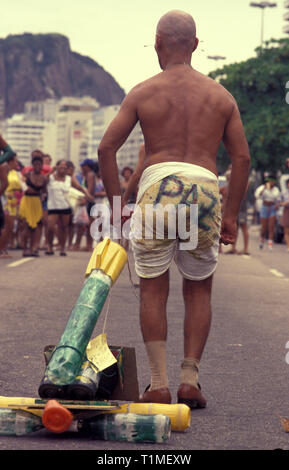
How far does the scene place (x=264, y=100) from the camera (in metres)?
60.4

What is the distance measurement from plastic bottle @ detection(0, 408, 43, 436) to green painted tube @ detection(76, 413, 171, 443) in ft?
0.64

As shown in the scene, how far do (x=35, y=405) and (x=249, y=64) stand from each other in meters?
→ 57.7

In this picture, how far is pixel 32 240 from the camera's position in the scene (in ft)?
65.3

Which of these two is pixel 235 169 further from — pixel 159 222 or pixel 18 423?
pixel 18 423

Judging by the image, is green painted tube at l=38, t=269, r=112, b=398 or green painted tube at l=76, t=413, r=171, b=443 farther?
green painted tube at l=38, t=269, r=112, b=398

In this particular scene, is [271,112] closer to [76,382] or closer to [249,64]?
[249,64]

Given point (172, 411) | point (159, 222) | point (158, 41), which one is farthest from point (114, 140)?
point (172, 411)

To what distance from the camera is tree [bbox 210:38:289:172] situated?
2248 inches

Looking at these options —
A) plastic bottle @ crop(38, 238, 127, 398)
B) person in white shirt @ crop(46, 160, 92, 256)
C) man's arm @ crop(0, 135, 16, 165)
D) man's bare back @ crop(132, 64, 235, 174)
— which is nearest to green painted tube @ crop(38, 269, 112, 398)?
plastic bottle @ crop(38, 238, 127, 398)

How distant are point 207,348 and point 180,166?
Answer: 2733 mm

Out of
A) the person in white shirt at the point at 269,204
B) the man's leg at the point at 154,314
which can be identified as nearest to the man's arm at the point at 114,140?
the man's leg at the point at 154,314

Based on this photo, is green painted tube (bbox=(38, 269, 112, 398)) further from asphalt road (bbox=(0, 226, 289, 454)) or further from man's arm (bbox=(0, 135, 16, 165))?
man's arm (bbox=(0, 135, 16, 165))

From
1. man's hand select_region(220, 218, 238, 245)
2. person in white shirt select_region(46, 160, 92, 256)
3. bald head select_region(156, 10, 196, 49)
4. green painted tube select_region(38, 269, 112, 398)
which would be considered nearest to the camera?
green painted tube select_region(38, 269, 112, 398)
